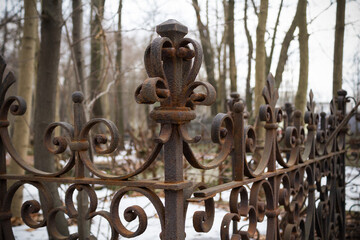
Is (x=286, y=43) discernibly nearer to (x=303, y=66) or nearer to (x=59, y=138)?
(x=303, y=66)

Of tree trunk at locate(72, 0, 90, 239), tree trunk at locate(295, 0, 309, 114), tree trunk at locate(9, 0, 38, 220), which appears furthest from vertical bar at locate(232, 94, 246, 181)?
tree trunk at locate(9, 0, 38, 220)

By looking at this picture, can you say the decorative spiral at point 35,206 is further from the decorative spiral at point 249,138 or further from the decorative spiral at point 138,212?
the decorative spiral at point 249,138

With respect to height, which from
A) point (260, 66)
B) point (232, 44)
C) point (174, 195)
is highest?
point (232, 44)

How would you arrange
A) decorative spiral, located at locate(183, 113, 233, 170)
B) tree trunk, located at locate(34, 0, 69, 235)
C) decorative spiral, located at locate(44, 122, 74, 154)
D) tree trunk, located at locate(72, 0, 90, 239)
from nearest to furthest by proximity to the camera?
decorative spiral, located at locate(183, 113, 233, 170)
decorative spiral, located at locate(44, 122, 74, 154)
tree trunk, located at locate(72, 0, 90, 239)
tree trunk, located at locate(34, 0, 69, 235)

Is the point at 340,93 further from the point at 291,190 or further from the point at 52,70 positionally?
the point at 52,70

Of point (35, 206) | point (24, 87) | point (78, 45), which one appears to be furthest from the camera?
point (24, 87)

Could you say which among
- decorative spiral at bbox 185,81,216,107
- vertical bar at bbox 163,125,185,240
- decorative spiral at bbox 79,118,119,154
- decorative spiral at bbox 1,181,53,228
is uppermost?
decorative spiral at bbox 185,81,216,107

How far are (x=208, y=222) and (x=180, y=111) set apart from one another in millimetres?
453

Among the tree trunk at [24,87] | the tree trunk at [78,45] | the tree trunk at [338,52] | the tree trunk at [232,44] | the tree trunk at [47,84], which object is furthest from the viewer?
the tree trunk at [232,44]

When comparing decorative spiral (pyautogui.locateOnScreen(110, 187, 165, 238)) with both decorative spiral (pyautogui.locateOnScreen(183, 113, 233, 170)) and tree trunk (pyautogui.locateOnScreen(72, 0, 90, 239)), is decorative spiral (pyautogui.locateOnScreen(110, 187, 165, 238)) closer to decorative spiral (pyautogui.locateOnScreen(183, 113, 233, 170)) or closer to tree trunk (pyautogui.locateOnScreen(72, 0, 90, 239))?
decorative spiral (pyautogui.locateOnScreen(183, 113, 233, 170))

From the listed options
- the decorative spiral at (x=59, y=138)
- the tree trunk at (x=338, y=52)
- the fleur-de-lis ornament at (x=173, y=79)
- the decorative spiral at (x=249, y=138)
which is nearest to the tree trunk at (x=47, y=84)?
the decorative spiral at (x=59, y=138)

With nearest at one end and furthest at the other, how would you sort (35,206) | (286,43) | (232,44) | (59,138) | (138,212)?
1. (138,212)
2. (59,138)
3. (35,206)
4. (286,43)
5. (232,44)

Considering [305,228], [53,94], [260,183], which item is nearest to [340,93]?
[305,228]

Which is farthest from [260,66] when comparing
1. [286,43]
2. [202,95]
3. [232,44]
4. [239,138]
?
[202,95]
